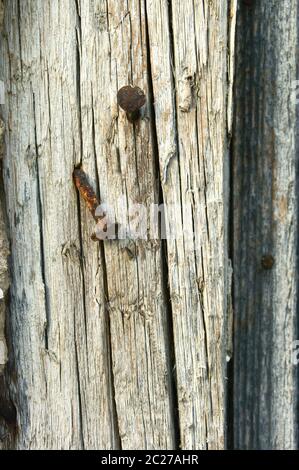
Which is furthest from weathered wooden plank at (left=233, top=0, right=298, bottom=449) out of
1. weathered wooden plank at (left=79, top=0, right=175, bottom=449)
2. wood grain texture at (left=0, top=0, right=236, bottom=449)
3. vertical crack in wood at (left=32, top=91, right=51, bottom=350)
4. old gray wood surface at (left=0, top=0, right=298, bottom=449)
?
vertical crack in wood at (left=32, top=91, right=51, bottom=350)

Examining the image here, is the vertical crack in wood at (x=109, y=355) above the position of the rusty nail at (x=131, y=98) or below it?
below

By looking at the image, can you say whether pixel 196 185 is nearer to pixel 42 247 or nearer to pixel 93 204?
pixel 93 204

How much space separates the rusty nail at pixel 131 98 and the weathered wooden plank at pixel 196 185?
0.07 metres

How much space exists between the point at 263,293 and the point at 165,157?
1.80 ft

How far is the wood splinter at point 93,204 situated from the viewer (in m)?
1.46

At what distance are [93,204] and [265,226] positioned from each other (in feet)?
1.82

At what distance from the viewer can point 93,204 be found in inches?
57.3

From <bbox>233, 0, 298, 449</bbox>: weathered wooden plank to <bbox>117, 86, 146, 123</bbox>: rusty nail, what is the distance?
1.24 ft

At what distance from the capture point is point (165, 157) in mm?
1464

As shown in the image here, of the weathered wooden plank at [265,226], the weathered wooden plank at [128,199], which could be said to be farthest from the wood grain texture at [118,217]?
the weathered wooden plank at [265,226]

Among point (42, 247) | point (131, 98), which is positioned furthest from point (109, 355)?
point (131, 98)

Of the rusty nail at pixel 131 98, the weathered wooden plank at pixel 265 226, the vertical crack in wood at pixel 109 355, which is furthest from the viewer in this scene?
the weathered wooden plank at pixel 265 226

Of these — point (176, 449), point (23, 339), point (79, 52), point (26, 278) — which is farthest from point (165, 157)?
point (176, 449)

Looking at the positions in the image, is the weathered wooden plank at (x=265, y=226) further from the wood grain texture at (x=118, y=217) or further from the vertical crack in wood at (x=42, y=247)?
the vertical crack in wood at (x=42, y=247)
